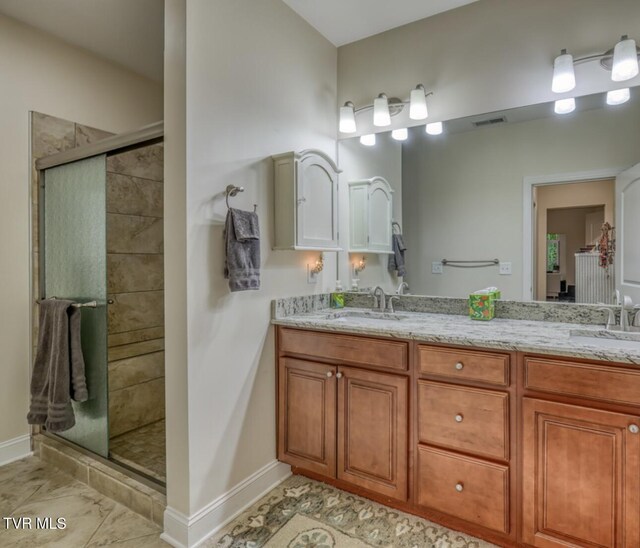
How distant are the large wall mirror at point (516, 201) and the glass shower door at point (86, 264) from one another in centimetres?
145

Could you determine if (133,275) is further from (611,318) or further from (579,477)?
(611,318)

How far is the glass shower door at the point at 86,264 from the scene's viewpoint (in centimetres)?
211

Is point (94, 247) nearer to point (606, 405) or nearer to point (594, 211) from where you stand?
point (606, 405)

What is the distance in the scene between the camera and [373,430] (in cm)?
188

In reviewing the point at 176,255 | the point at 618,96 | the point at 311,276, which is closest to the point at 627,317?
the point at 618,96

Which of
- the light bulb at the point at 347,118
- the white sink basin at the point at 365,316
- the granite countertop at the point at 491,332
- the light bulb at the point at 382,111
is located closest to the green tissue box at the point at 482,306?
the granite countertop at the point at 491,332

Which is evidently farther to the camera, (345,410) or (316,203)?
(316,203)

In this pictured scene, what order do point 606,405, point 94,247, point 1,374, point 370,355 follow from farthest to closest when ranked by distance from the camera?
point 1,374 < point 94,247 < point 370,355 < point 606,405

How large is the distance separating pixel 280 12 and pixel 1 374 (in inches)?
104

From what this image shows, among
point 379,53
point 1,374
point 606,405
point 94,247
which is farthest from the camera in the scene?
point 379,53

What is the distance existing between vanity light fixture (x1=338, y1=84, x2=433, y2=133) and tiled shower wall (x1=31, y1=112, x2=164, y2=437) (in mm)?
1488

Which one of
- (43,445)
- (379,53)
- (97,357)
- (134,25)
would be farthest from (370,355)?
(134,25)

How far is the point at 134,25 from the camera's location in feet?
8.04

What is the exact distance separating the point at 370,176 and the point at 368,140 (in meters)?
0.23
